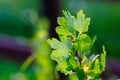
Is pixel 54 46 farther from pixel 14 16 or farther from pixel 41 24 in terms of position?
pixel 14 16

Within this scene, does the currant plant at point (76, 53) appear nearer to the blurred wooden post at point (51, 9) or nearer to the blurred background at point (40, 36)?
the blurred background at point (40, 36)

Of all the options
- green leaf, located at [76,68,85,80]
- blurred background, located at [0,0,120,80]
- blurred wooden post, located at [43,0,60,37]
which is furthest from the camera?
blurred wooden post, located at [43,0,60,37]

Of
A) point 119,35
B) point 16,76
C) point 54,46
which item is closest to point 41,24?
point 16,76

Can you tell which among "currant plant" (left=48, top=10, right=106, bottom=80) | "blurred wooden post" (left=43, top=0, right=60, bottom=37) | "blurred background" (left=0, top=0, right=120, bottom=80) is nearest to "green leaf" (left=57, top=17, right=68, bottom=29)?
"currant plant" (left=48, top=10, right=106, bottom=80)

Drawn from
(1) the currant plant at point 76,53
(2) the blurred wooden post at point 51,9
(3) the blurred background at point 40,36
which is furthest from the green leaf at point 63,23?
(2) the blurred wooden post at point 51,9

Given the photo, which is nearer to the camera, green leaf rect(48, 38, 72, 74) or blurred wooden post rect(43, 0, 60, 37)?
green leaf rect(48, 38, 72, 74)

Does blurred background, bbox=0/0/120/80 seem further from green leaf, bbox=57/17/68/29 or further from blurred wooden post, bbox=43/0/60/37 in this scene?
green leaf, bbox=57/17/68/29
